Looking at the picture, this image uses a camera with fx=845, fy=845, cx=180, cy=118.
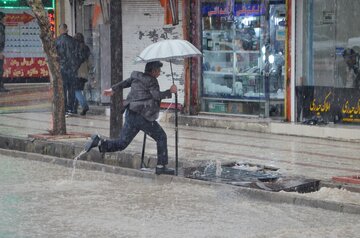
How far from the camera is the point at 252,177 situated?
1134cm

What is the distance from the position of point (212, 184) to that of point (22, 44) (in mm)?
17198

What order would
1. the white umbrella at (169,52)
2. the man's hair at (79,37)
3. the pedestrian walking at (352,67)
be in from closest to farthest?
the white umbrella at (169,52) < the pedestrian walking at (352,67) < the man's hair at (79,37)

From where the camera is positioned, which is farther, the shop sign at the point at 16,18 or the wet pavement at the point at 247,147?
the shop sign at the point at 16,18

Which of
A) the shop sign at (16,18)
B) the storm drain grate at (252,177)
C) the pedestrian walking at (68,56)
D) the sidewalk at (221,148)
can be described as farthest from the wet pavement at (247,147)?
the shop sign at (16,18)

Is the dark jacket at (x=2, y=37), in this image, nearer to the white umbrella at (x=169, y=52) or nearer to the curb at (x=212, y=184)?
the curb at (x=212, y=184)

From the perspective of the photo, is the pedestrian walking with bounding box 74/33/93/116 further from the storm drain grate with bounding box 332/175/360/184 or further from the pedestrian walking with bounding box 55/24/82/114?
the storm drain grate with bounding box 332/175/360/184

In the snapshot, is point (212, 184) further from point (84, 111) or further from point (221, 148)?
point (84, 111)

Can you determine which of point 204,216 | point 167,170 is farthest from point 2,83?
point 204,216

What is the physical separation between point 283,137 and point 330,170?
12.9 ft

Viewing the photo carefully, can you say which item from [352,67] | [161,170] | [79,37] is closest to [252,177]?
[161,170]

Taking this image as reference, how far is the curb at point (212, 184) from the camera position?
9.60m

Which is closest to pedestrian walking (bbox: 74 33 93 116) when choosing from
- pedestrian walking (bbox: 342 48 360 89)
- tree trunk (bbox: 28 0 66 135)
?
tree trunk (bbox: 28 0 66 135)

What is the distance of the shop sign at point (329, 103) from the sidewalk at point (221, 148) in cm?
63

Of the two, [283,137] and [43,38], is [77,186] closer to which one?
[43,38]
